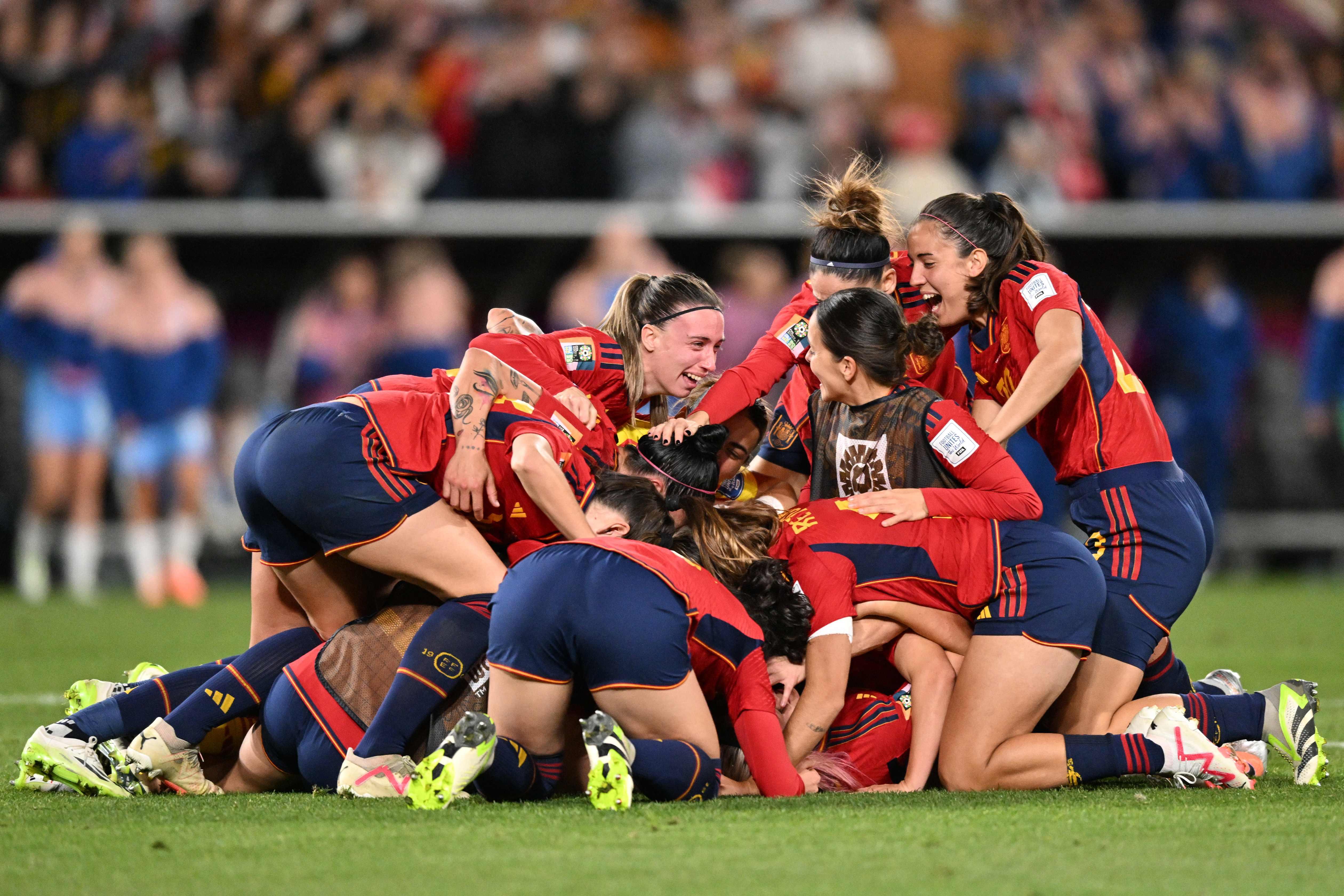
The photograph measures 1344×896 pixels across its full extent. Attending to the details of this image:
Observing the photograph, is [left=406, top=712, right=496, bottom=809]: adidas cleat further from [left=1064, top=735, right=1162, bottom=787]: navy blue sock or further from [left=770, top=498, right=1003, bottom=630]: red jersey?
[left=1064, top=735, right=1162, bottom=787]: navy blue sock

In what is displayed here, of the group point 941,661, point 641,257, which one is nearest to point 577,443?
point 941,661

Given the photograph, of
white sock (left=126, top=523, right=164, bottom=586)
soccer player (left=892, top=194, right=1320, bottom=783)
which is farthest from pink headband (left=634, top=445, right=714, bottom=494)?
white sock (left=126, top=523, right=164, bottom=586)

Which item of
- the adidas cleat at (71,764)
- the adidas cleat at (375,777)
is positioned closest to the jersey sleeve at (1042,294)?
the adidas cleat at (375,777)

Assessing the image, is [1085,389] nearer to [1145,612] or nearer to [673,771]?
[1145,612]

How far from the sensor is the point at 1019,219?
500 centimetres

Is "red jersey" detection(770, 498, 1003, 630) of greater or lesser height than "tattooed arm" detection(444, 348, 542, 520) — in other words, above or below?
below

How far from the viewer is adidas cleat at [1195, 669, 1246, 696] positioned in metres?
4.99

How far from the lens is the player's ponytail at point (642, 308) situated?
5277 mm

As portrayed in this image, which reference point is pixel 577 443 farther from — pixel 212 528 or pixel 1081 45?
pixel 1081 45

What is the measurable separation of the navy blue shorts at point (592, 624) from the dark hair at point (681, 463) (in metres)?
0.76

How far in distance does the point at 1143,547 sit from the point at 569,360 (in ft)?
6.38

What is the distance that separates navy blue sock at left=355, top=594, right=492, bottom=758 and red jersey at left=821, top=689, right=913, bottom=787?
1049 mm

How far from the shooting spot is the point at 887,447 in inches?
183

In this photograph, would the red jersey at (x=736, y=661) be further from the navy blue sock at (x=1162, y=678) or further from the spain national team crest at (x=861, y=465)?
the navy blue sock at (x=1162, y=678)
